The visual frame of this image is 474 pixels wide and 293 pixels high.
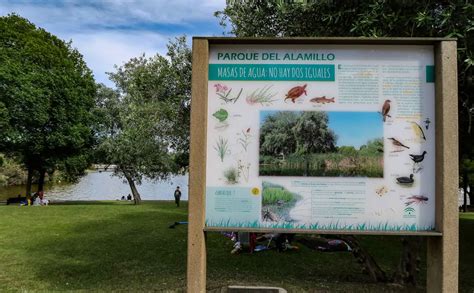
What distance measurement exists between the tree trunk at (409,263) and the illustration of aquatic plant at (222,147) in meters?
4.24

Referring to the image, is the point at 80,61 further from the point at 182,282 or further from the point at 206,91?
the point at 206,91

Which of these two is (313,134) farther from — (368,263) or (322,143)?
(368,263)

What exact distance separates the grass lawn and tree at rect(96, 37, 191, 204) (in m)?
6.67

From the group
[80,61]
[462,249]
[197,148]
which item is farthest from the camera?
[80,61]

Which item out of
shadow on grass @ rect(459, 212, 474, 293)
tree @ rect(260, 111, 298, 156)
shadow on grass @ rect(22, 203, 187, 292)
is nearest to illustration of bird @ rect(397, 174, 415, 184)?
tree @ rect(260, 111, 298, 156)

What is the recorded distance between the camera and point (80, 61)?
38250 mm

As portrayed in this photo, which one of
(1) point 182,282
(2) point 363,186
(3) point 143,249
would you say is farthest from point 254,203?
(3) point 143,249

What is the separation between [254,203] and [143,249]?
835 cm

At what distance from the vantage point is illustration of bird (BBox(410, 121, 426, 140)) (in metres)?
4.18

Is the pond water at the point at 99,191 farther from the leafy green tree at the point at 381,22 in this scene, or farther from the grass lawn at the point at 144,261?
the leafy green tree at the point at 381,22

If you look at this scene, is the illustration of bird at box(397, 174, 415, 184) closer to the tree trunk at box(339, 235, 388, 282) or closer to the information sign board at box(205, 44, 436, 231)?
the information sign board at box(205, 44, 436, 231)

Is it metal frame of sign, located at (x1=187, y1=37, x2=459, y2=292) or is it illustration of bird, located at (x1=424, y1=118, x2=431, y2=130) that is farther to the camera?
illustration of bird, located at (x1=424, y1=118, x2=431, y2=130)

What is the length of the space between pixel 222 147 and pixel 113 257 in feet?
24.4

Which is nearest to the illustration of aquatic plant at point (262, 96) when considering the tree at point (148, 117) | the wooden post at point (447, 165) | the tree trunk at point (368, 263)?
the wooden post at point (447, 165)
